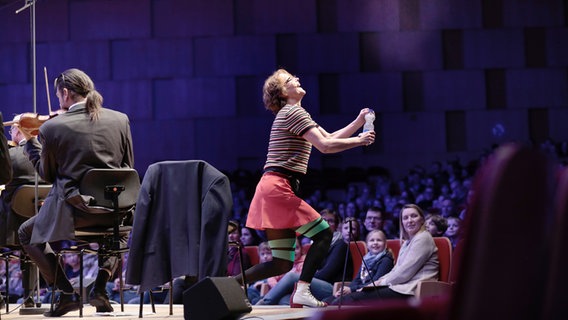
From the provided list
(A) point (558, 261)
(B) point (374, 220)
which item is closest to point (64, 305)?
(B) point (374, 220)

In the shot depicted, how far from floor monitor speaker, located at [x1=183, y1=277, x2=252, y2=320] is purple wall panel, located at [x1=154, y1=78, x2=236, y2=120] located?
7370mm

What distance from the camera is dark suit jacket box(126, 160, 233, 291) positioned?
314 centimetres

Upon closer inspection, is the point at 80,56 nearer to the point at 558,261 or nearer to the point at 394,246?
the point at 394,246

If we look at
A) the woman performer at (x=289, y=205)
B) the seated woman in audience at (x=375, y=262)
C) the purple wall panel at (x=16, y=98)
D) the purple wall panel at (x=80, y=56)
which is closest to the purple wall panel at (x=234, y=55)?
the purple wall panel at (x=80, y=56)

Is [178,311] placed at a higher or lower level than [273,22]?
lower

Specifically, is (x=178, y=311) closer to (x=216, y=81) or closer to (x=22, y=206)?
(x=22, y=206)

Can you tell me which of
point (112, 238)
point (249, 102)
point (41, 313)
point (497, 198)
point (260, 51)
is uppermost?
point (260, 51)

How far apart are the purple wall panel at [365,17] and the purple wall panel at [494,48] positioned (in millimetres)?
923

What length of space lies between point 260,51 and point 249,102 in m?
0.64

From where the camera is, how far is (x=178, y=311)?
12.1ft

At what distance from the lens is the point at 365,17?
10.0 meters

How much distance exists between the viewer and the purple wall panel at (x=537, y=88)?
386 inches

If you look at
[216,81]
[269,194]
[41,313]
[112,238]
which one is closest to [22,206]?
[41,313]

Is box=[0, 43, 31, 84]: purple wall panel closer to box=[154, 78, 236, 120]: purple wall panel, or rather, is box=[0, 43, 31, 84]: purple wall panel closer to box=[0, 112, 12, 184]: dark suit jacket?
box=[154, 78, 236, 120]: purple wall panel
